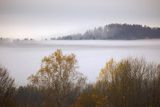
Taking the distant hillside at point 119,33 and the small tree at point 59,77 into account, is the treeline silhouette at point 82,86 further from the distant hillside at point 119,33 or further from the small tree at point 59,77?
the distant hillside at point 119,33

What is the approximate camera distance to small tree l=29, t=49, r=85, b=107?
7230 millimetres

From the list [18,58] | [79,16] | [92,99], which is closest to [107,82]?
[92,99]

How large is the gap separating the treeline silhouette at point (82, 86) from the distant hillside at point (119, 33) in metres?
0.54

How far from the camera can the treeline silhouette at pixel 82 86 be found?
718 cm

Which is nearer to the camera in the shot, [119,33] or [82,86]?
[119,33]

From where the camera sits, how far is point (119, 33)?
7.32m

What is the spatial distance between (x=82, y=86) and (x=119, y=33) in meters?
1.53

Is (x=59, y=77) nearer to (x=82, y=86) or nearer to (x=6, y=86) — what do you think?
(x=82, y=86)

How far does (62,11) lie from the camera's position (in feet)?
A: 23.5

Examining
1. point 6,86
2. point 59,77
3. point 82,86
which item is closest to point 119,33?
point 82,86

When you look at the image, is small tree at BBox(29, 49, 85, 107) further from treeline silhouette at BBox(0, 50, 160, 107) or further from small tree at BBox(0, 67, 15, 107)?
small tree at BBox(0, 67, 15, 107)

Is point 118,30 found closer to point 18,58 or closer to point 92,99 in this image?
point 92,99

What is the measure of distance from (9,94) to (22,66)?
673 mm

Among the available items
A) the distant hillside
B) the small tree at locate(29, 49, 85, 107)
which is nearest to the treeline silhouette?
the small tree at locate(29, 49, 85, 107)
